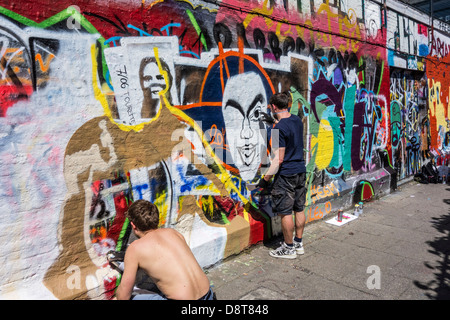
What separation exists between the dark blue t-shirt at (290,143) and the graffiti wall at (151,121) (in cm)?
17

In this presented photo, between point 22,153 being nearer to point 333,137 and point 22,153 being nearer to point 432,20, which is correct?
point 333,137

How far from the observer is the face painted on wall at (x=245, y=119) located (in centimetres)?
407

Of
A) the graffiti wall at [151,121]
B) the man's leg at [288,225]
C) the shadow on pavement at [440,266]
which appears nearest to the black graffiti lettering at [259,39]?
the graffiti wall at [151,121]

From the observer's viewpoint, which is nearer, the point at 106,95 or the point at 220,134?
the point at 106,95

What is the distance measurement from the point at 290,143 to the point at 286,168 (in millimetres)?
298

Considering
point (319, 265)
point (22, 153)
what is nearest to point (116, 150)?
point (22, 153)

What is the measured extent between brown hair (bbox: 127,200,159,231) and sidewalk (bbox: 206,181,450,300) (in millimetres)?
1246

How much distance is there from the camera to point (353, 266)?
12.6 feet

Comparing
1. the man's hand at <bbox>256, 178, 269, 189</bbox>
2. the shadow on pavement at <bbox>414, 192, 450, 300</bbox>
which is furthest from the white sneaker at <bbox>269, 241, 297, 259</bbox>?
the shadow on pavement at <bbox>414, 192, 450, 300</bbox>

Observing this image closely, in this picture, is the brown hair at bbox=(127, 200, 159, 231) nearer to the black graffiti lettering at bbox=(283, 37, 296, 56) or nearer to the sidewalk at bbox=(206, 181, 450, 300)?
the sidewalk at bbox=(206, 181, 450, 300)

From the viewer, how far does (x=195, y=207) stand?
3.75m

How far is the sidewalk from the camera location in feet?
10.8

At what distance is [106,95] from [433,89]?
374 inches

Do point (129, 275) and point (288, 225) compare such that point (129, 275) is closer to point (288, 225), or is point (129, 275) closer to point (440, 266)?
point (288, 225)
